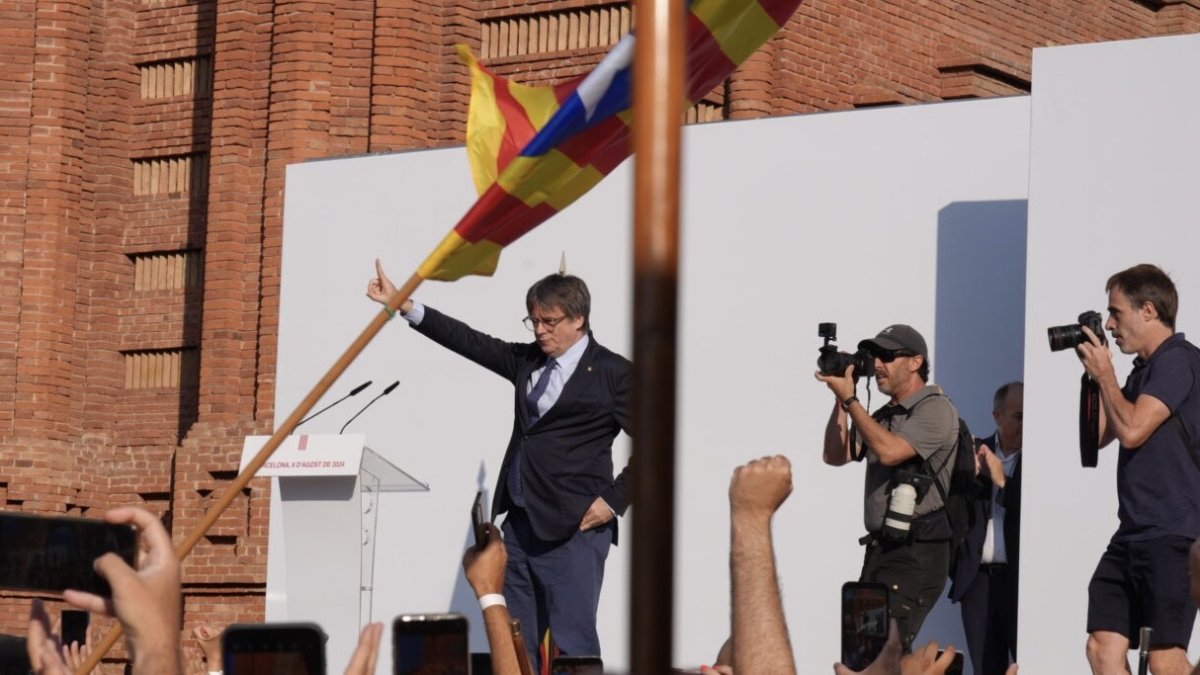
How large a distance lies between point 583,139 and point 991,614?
2924mm

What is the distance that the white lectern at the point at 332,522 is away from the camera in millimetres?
11414

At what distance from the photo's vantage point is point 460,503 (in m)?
12.0

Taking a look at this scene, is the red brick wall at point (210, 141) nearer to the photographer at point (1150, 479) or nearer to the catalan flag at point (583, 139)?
the catalan flag at point (583, 139)

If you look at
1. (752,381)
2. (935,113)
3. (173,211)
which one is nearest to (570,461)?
(752,381)

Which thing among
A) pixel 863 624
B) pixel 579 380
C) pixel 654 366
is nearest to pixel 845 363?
pixel 579 380

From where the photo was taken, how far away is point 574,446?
902 centimetres

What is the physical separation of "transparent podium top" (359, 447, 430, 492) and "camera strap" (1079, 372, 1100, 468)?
501 centimetres

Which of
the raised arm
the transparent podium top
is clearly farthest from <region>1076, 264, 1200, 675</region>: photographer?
the transparent podium top

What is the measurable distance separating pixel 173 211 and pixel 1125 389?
44.2 feet

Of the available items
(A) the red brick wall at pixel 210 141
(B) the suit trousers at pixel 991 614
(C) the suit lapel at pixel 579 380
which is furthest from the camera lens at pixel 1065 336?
(A) the red brick wall at pixel 210 141

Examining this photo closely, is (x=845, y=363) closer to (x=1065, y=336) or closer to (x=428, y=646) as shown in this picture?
(x=1065, y=336)

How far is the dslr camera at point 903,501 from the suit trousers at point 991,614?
126 cm

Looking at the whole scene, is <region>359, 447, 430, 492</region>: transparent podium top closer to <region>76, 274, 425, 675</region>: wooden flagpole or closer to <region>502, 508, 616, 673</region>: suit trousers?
<region>502, 508, 616, 673</region>: suit trousers

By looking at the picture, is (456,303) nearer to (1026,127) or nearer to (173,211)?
(1026,127)
